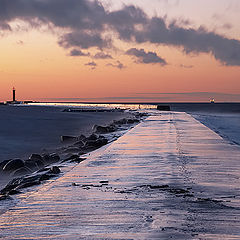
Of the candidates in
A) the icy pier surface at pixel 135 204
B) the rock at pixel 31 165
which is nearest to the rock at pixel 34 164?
the rock at pixel 31 165

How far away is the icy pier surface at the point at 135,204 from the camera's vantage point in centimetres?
338

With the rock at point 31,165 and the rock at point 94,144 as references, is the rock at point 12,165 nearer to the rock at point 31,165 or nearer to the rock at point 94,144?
the rock at point 31,165

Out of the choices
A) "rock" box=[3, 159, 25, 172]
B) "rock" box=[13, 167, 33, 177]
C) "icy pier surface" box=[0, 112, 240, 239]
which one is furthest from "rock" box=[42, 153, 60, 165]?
"icy pier surface" box=[0, 112, 240, 239]

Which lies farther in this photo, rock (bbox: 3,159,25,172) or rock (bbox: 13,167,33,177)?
rock (bbox: 3,159,25,172)

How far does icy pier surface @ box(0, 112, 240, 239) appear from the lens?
3.38 metres

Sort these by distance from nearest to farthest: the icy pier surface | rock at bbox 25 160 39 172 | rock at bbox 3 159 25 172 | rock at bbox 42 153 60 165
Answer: the icy pier surface, rock at bbox 3 159 25 172, rock at bbox 25 160 39 172, rock at bbox 42 153 60 165

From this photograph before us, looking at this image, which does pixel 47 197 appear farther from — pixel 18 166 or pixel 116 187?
pixel 18 166

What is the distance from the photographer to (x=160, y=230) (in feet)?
11.1

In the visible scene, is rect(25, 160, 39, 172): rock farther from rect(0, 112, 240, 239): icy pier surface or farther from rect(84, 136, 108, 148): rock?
rect(84, 136, 108, 148): rock

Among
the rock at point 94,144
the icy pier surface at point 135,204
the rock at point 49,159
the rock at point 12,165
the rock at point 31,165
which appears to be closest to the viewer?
the icy pier surface at point 135,204

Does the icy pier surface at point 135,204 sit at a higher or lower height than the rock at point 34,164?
higher

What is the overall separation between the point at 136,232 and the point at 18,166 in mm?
6076

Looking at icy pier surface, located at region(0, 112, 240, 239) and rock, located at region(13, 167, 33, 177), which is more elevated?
icy pier surface, located at region(0, 112, 240, 239)

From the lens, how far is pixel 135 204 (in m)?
4.34
